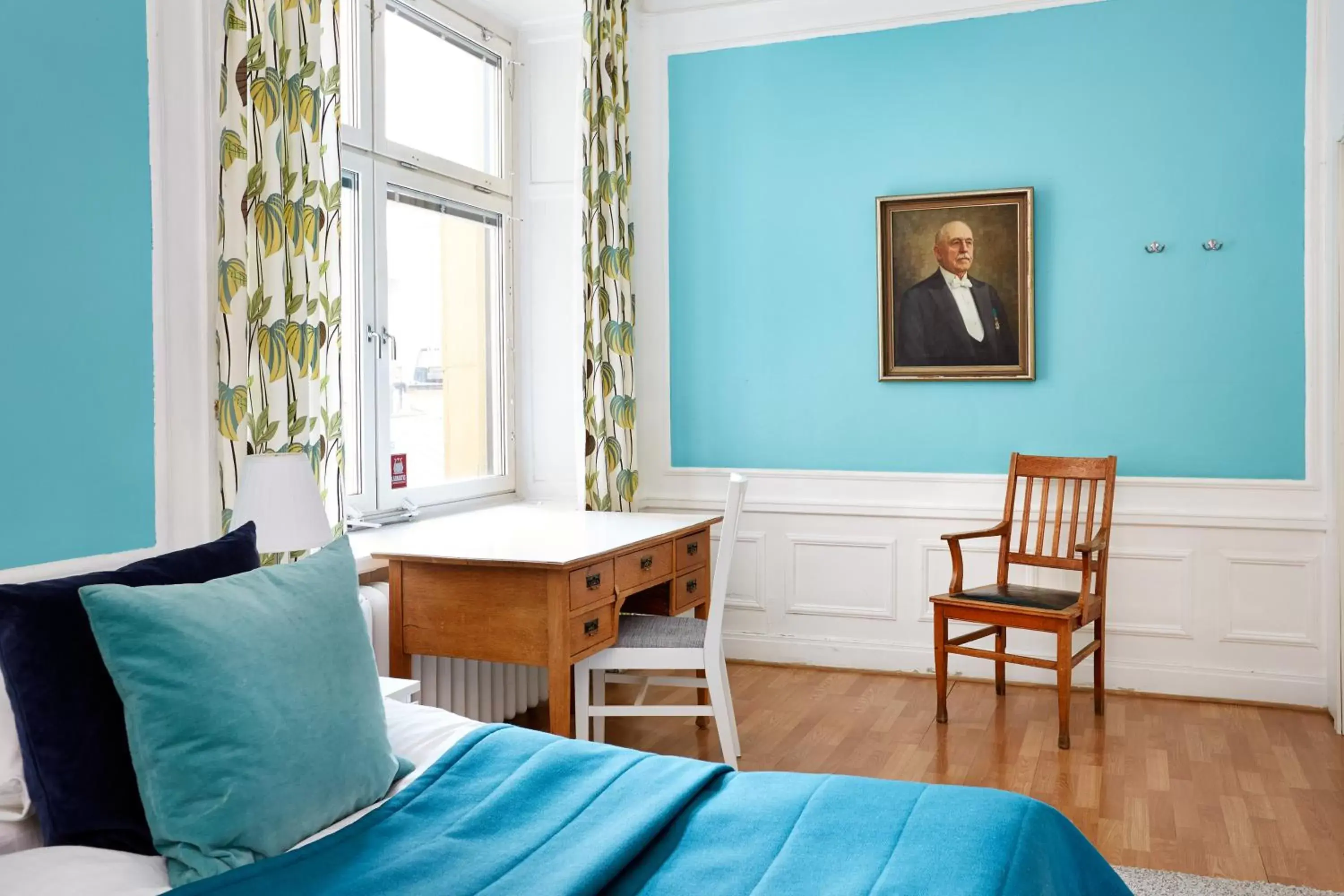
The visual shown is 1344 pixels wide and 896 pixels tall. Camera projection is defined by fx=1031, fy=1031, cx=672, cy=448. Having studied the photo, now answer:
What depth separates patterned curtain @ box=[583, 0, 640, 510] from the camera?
4223 mm

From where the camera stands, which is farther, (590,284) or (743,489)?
(590,284)

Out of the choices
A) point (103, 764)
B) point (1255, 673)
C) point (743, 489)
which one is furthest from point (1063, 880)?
point (1255, 673)

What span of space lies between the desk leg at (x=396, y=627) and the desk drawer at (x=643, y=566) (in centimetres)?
64

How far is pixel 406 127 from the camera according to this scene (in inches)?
150

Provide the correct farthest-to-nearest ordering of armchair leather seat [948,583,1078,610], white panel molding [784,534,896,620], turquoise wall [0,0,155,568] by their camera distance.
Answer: white panel molding [784,534,896,620] → armchair leather seat [948,583,1078,610] → turquoise wall [0,0,155,568]

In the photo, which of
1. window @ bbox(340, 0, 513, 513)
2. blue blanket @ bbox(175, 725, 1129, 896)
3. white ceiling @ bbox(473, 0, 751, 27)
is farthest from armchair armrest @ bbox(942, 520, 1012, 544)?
white ceiling @ bbox(473, 0, 751, 27)

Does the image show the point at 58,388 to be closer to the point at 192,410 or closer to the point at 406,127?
the point at 192,410

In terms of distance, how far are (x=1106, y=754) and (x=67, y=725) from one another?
3.09 metres

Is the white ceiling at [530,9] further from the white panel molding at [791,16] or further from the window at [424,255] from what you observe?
the white panel molding at [791,16]

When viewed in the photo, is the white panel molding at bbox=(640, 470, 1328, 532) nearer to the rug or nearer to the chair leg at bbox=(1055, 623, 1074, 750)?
the chair leg at bbox=(1055, 623, 1074, 750)

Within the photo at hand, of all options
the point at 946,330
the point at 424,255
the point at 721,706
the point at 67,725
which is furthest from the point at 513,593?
the point at 946,330

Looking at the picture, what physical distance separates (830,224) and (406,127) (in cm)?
185

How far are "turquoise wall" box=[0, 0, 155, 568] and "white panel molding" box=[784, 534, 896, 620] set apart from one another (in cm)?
293

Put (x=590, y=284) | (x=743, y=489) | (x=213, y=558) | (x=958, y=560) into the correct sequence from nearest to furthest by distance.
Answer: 1. (x=213, y=558)
2. (x=743, y=489)
3. (x=958, y=560)
4. (x=590, y=284)
